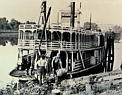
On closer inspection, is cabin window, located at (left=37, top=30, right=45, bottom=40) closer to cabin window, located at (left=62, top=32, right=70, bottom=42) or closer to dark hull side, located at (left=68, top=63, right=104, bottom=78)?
cabin window, located at (left=62, top=32, right=70, bottom=42)

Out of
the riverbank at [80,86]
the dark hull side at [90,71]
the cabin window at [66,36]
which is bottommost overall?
the riverbank at [80,86]

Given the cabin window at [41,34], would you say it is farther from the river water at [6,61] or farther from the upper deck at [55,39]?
the river water at [6,61]

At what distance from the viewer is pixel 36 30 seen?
1.53m

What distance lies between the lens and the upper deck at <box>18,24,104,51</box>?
5.01ft

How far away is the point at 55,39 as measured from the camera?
1556 mm

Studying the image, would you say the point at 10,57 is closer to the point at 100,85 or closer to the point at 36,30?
the point at 36,30

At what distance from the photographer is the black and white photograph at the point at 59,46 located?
4.98 feet

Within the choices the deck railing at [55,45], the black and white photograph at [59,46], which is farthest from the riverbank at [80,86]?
the deck railing at [55,45]

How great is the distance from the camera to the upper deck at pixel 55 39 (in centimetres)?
153

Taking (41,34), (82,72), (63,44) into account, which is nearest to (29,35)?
(41,34)

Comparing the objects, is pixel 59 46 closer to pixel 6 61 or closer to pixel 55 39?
pixel 55 39

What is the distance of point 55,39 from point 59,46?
0.12 ft

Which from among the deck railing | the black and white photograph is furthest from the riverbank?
the deck railing

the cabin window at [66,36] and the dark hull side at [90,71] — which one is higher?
the cabin window at [66,36]
